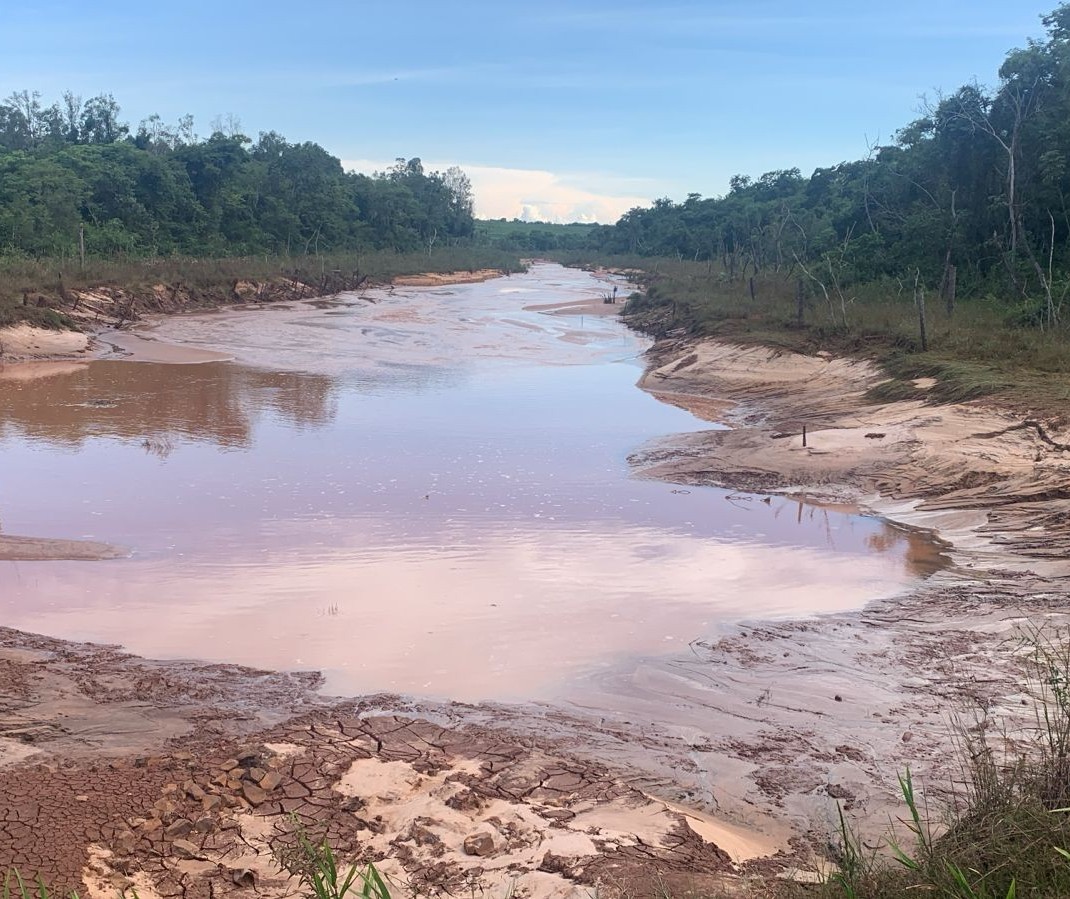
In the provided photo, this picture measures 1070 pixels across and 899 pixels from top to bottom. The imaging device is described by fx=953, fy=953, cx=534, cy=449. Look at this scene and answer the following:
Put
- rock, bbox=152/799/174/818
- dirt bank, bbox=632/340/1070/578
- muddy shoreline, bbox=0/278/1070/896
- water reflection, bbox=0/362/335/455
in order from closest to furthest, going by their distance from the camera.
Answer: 1. muddy shoreline, bbox=0/278/1070/896
2. rock, bbox=152/799/174/818
3. dirt bank, bbox=632/340/1070/578
4. water reflection, bbox=0/362/335/455

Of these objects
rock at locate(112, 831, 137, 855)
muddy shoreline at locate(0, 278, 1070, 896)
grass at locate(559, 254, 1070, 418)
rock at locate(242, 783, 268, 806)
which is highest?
grass at locate(559, 254, 1070, 418)

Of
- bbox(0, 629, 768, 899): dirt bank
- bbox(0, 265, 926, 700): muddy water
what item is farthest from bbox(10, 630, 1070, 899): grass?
bbox(0, 265, 926, 700): muddy water

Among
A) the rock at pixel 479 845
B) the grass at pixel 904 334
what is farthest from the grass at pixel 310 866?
the grass at pixel 904 334

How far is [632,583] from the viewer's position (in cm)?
975

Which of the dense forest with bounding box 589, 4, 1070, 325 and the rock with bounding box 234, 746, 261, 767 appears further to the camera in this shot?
the dense forest with bounding box 589, 4, 1070, 325

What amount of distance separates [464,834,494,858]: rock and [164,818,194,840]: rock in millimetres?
1331

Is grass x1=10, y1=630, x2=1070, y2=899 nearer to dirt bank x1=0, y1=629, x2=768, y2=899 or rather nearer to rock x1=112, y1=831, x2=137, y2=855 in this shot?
dirt bank x1=0, y1=629, x2=768, y2=899

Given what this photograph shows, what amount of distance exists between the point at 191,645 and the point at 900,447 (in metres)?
10.9

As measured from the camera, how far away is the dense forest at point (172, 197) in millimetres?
43406

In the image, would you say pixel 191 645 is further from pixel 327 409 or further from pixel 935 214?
pixel 935 214

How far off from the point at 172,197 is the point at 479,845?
5592 cm

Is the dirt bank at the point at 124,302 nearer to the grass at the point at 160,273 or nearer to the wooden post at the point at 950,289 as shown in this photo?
the grass at the point at 160,273

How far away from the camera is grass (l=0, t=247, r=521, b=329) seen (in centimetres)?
2889

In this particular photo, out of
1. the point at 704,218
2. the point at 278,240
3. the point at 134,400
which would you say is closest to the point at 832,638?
the point at 134,400
